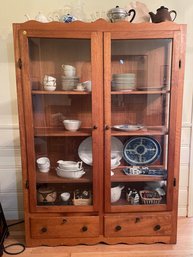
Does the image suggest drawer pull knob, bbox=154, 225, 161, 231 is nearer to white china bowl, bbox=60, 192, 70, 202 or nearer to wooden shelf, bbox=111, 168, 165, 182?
wooden shelf, bbox=111, 168, 165, 182

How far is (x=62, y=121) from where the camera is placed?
1802 mm

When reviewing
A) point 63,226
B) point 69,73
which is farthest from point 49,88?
point 63,226

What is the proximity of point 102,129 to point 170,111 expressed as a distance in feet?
1.56

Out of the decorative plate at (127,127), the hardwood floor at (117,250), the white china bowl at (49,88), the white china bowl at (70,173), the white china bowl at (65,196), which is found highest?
the white china bowl at (49,88)

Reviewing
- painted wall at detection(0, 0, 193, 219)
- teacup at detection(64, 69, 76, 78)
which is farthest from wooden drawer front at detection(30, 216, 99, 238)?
teacup at detection(64, 69, 76, 78)

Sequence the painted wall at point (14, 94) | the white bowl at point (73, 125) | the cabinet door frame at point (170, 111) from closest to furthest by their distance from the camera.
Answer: the cabinet door frame at point (170, 111) → the white bowl at point (73, 125) → the painted wall at point (14, 94)

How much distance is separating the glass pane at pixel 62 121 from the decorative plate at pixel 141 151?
0.31 metres

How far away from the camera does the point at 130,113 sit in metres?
1.80

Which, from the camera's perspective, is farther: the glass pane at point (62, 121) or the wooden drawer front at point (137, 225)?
the wooden drawer front at point (137, 225)

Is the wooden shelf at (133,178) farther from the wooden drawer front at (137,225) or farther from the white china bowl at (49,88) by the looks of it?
the white china bowl at (49,88)

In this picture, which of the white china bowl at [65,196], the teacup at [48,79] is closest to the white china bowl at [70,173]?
the white china bowl at [65,196]

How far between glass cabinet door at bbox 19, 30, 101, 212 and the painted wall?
1.38ft

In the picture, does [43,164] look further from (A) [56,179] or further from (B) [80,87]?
(B) [80,87]

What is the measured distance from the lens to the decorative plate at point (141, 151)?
1813 millimetres
